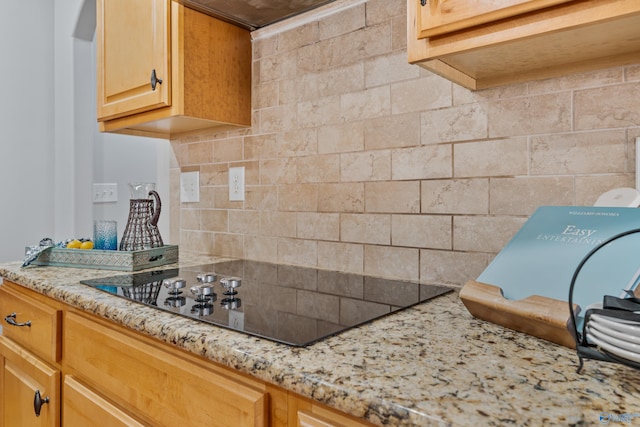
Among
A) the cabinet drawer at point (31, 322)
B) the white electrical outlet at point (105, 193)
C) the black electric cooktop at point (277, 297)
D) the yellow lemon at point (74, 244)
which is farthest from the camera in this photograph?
A: the white electrical outlet at point (105, 193)

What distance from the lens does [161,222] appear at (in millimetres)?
2037

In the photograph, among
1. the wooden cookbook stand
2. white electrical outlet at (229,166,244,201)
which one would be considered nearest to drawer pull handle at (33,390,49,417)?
white electrical outlet at (229,166,244,201)

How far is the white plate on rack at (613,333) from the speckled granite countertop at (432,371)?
2.5 inches

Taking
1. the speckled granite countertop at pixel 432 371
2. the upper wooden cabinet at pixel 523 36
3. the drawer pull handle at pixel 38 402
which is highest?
the upper wooden cabinet at pixel 523 36

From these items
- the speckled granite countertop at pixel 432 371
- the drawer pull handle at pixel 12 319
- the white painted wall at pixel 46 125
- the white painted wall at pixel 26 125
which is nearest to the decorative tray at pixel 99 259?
the drawer pull handle at pixel 12 319

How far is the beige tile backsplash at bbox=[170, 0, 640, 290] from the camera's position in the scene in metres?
0.99

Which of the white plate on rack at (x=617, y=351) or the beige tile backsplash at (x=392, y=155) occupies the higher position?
the beige tile backsplash at (x=392, y=155)

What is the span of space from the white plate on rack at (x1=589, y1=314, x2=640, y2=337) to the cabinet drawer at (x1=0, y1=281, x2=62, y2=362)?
124 cm

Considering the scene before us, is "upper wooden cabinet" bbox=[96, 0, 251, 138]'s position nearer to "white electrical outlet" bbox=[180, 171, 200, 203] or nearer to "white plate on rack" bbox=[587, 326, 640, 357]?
"white electrical outlet" bbox=[180, 171, 200, 203]

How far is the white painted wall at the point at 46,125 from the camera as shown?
2.60m

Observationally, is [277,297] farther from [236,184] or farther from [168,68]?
[168,68]

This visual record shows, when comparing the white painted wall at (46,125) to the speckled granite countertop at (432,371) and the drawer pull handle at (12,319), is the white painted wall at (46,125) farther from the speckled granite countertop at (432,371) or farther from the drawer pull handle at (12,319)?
the speckled granite countertop at (432,371)

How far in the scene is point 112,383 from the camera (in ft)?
3.17

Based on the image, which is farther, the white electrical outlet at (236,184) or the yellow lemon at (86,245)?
the white electrical outlet at (236,184)
